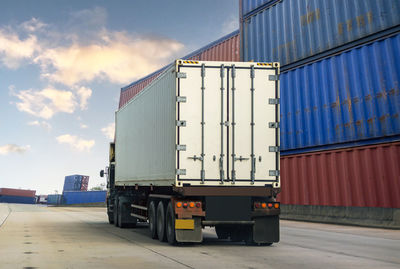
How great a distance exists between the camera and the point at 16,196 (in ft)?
350

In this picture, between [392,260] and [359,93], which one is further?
[359,93]

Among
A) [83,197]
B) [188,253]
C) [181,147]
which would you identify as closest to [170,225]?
[188,253]

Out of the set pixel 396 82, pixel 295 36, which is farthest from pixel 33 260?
pixel 295 36

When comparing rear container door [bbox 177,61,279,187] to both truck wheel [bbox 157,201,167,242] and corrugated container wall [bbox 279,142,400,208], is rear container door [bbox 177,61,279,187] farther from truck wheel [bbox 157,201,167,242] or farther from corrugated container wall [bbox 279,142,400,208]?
corrugated container wall [bbox 279,142,400,208]

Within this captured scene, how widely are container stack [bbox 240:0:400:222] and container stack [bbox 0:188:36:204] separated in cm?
9046

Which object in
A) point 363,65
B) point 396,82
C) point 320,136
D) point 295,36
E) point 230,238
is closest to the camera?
point 230,238

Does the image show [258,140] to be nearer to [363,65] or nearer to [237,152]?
[237,152]

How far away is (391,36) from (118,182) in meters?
11.8

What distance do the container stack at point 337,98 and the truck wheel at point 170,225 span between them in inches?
415

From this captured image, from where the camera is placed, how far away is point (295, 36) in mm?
25016

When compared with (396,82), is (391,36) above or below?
above

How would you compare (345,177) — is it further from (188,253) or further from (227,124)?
(188,253)

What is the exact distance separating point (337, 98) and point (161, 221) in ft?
40.2

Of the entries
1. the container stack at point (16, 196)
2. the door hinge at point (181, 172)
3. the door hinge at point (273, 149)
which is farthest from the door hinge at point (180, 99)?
the container stack at point (16, 196)
